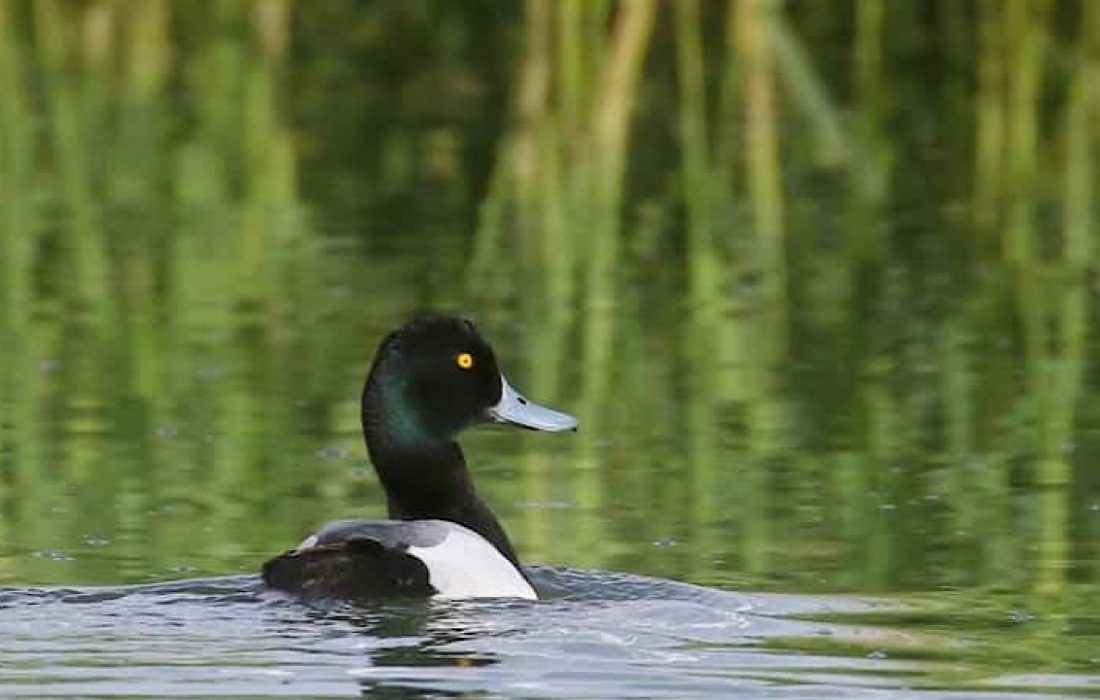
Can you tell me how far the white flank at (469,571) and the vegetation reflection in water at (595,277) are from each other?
603 mm

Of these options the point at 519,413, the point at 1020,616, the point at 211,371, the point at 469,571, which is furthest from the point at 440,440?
the point at 211,371

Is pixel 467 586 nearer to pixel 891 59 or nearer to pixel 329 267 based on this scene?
pixel 329 267

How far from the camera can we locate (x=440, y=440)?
1049 centimetres

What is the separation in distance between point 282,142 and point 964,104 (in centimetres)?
481

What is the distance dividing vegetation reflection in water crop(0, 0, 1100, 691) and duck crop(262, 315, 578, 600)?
353mm

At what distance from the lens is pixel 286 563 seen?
30.0 feet

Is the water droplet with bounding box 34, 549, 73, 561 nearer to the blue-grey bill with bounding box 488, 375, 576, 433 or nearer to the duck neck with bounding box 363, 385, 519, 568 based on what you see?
the duck neck with bounding box 363, 385, 519, 568

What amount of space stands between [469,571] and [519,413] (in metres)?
1.42

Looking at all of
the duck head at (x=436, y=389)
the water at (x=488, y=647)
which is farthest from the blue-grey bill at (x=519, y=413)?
the water at (x=488, y=647)

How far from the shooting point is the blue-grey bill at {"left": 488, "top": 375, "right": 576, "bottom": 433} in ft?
35.0

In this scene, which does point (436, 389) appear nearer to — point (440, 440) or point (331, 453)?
point (440, 440)

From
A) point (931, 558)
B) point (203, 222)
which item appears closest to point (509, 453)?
point (931, 558)

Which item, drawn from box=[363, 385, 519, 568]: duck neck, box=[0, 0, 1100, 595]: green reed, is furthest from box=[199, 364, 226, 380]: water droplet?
box=[363, 385, 519, 568]: duck neck

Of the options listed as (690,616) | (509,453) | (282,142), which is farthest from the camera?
(282,142)
